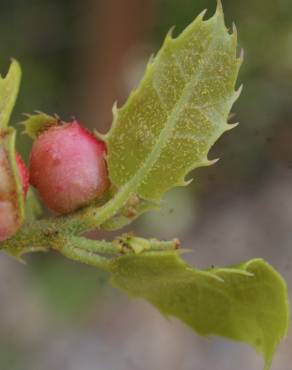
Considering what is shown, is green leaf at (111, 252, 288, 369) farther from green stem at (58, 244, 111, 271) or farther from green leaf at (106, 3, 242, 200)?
green leaf at (106, 3, 242, 200)

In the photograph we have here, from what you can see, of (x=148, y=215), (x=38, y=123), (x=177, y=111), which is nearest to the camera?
(x=177, y=111)

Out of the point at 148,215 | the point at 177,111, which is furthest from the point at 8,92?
the point at 148,215

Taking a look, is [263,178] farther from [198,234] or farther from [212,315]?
[212,315]

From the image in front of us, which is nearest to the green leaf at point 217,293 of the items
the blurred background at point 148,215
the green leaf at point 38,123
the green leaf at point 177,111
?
the green leaf at point 177,111

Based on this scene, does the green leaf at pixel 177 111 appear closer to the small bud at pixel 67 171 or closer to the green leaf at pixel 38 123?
the small bud at pixel 67 171

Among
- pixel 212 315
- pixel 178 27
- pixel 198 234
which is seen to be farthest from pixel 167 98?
pixel 198 234

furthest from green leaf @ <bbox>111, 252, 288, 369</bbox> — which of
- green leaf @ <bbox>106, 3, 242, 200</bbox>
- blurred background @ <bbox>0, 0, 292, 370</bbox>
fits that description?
blurred background @ <bbox>0, 0, 292, 370</bbox>

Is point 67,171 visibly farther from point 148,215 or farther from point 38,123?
point 148,215
